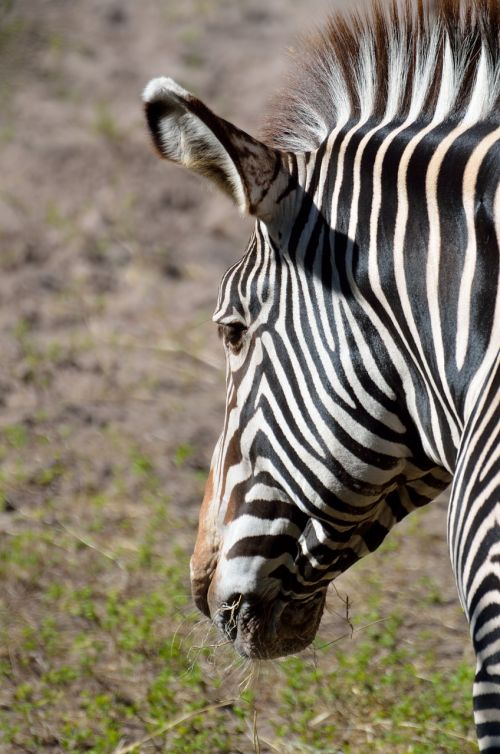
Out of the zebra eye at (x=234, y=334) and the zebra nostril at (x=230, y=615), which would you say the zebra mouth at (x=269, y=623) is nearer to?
the zebra nostril at (x=230, y=615)

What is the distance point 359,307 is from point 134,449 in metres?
3.92

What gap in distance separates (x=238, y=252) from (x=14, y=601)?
405 centimetres

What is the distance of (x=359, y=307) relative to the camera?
8.11 ft

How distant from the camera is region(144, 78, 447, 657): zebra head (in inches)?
97.3

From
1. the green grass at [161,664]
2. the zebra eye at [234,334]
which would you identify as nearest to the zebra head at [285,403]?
the zebra eye at [234,334]

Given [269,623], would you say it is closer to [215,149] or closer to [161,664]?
[215,149]

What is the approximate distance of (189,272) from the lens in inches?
316

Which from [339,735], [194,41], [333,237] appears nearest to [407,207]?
[333,237]

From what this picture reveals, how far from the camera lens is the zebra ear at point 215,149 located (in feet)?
7.72

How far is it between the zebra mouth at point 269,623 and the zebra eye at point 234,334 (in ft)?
2.28

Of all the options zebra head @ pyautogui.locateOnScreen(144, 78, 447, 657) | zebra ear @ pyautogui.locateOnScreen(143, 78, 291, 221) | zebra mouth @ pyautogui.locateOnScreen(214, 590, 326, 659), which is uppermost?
zebra ear @ pyautogui.locateOnScreen(143, 78, 291, 221)

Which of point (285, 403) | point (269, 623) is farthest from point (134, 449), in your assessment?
point (285, 403)

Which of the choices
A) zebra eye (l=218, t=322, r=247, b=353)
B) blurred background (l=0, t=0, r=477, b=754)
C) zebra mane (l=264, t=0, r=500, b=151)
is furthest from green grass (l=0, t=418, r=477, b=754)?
zebra mane (l=264, t=0, r=500, b=151)

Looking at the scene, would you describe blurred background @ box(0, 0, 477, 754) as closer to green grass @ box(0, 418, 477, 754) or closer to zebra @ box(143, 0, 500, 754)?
green grass @ box(0, 418, 477, 754)
